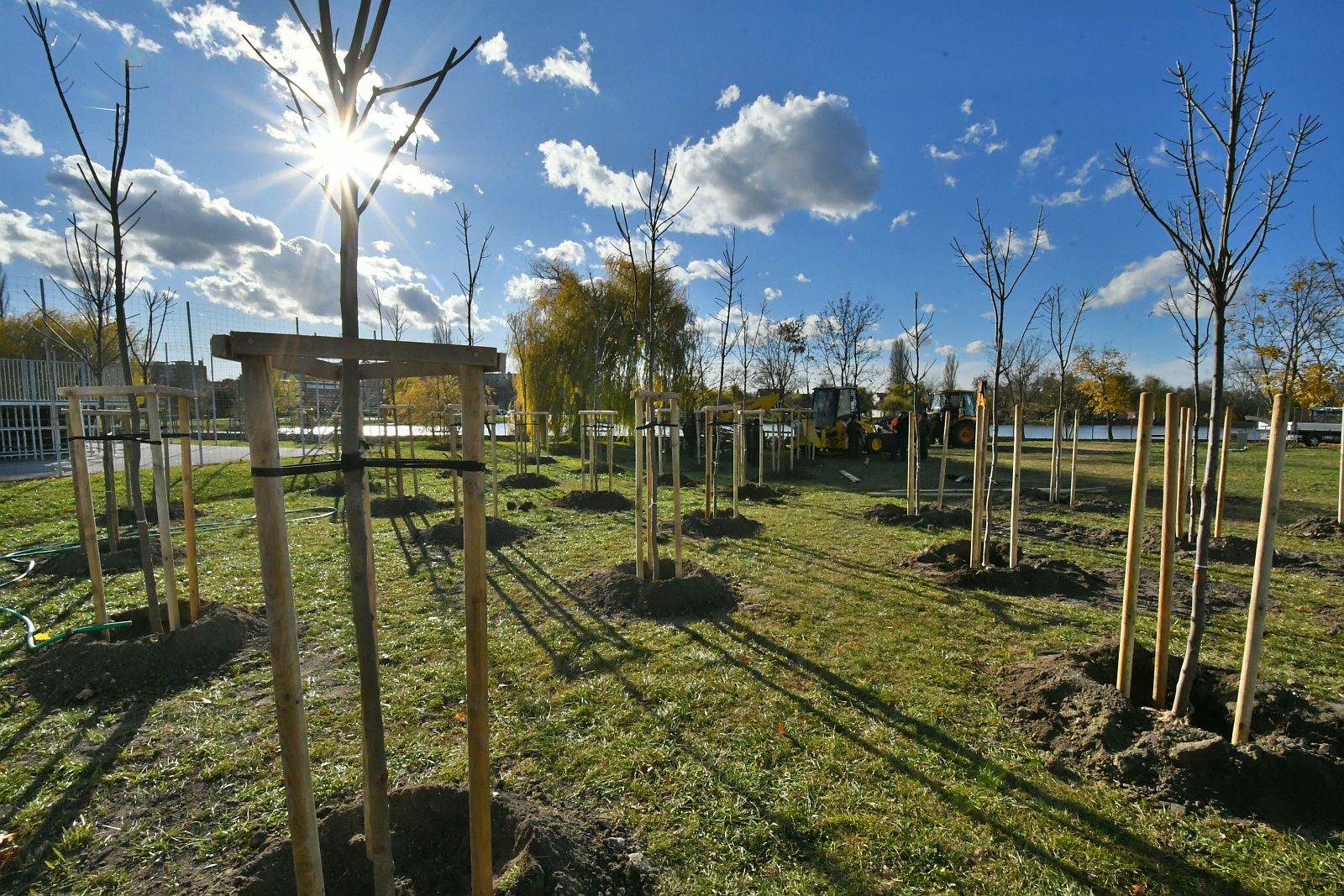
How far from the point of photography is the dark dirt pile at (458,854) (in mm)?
1997

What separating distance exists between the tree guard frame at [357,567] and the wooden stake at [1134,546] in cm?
328

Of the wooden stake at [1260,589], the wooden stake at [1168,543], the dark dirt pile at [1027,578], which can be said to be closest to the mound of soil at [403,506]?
the dark dirt pile at [1027,578]

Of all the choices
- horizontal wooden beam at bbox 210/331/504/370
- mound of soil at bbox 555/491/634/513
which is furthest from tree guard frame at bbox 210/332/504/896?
mound of soil at bbox 555/491/634/513

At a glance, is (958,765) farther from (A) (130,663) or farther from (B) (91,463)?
(B) (91,463)

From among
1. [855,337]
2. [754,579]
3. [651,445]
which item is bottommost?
[754,579]

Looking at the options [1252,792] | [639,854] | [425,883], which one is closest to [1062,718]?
[1252,792]

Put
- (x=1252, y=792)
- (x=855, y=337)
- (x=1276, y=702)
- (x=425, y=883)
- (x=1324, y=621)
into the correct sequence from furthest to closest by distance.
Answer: (x=855, y=337), (x=1324, y=621), (x=1276, y=702), (x=1252, y=792), (x=425, y=883)

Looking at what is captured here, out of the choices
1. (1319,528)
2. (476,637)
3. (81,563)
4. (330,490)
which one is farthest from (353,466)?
(330,490)

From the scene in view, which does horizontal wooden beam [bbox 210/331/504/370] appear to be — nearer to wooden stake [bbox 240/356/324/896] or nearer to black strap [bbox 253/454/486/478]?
wooden stake [bbox 240/356/324/896]

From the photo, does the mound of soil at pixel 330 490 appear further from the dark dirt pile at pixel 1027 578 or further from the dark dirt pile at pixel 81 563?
the dark dirt pile at pixel 1027 578

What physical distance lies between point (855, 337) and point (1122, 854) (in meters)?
29.3

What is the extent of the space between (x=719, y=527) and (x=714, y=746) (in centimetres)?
549

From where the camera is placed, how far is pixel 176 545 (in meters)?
7.12

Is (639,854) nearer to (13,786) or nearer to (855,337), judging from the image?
(13,786)
